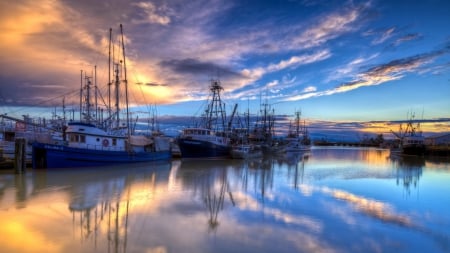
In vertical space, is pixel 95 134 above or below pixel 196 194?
above

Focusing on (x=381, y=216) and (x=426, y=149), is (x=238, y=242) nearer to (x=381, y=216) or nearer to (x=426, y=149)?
(x=381, y=216)

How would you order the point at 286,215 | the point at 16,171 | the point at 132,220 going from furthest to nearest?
the point at 16,171, the point at 286,215, the point at 132,220

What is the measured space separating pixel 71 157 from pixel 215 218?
19513mm

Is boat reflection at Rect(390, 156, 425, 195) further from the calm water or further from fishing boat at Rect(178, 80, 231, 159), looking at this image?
fishing boat at Rect(178, 80, 231, 159)

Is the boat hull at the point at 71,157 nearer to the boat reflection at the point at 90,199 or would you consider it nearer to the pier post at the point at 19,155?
the boat reflection at the point at 90,199

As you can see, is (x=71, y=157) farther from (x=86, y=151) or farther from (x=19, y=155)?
(x=19, y=155)

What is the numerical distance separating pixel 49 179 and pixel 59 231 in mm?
12274

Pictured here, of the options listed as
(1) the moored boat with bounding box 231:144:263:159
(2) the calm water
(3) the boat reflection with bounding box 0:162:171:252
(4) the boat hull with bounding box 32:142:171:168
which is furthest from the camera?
(1) the moored boat with bounding box 231:144:263:159

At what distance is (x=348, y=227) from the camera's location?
10.6 meters

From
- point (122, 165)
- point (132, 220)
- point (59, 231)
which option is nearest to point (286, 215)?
point (132, 220)

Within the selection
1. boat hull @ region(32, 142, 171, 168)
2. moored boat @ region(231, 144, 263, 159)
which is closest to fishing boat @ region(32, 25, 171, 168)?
boat hull @ region(32, 142, 171, 168)

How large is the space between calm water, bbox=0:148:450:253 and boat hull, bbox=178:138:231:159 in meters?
22.9

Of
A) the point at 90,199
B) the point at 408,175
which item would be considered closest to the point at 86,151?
the point at 90,199

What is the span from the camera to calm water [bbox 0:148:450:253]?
857 centimetres
